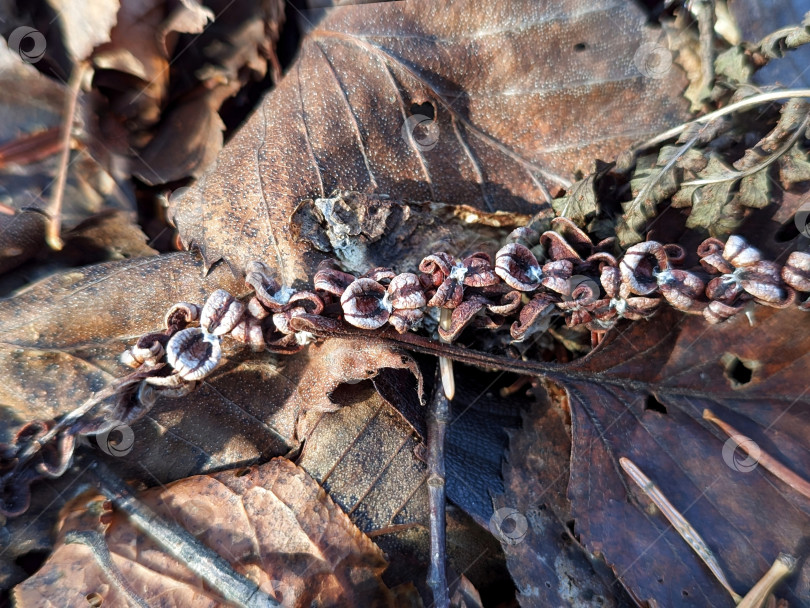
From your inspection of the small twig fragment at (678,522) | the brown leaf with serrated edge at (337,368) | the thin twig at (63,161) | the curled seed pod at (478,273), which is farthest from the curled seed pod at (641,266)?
the thin twig at (63,161)

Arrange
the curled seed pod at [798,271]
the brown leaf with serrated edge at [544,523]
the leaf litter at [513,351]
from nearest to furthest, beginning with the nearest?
the curled seed pod at [798,271], the leaf litter at [513,351], the brown leaf with serrated edge at [544,523]

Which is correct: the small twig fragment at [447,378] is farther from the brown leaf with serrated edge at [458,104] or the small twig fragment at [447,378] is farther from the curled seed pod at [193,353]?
the curled seed pod at [193,353]

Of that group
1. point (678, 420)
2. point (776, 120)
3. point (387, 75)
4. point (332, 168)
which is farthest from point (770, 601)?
point (387, 75)

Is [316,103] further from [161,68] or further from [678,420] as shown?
[678,420]

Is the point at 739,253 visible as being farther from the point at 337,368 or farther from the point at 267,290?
the point at 267,290

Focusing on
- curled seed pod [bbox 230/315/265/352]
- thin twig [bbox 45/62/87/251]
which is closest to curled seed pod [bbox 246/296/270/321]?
curled seed pod [bbox 230/315/265/352]

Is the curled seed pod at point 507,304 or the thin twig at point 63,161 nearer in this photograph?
the curled seed pod at point 507,304

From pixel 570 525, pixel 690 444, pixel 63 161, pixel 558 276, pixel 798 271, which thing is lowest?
pixel 570 525

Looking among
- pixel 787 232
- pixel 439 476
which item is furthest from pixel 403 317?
pixel 787 232
